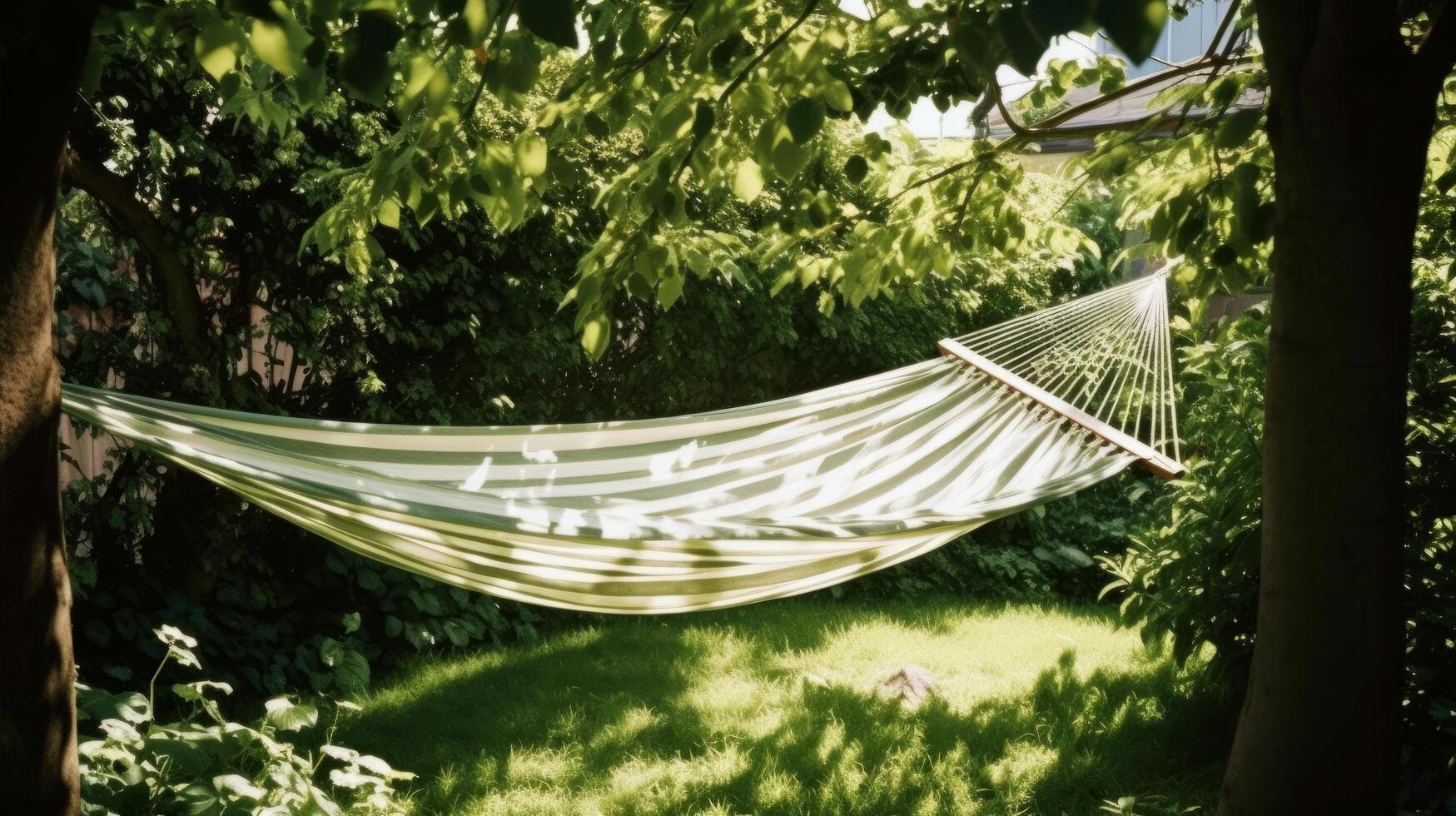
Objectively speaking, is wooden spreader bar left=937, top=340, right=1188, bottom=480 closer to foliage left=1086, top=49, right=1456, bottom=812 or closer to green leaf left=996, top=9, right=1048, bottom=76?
foliage left=1086, top=49, right=1456, bottom=812

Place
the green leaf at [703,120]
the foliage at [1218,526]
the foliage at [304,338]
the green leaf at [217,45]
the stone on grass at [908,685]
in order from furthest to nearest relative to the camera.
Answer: the stone on grass at [908,685] < the foliage at [304,338] < the foliage at [1218,526] < the green leaf at [703,120] < the green leaf at [217,45]

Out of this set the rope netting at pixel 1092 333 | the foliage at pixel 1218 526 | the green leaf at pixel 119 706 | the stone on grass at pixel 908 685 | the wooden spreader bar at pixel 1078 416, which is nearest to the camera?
the green leaf at pixel 119 706

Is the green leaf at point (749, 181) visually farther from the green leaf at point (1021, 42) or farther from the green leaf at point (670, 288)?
the green leaf at point (1021, 42)

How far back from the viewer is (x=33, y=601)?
1.25m

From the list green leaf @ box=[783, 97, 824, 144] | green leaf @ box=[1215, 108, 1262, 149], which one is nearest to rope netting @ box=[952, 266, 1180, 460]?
green leaf @ box=[1215, 108, 1262, 149]

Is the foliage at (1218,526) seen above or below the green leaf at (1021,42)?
below

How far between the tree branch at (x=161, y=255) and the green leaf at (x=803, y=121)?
2.02 metres

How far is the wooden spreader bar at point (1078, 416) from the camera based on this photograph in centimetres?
272

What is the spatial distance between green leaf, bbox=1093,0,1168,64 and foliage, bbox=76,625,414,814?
1718mm

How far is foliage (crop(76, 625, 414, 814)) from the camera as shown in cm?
184

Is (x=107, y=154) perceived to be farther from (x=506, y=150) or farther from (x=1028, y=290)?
(x=1028, y=290)

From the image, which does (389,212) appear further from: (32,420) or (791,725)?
(791,725)

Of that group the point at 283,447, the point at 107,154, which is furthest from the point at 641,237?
the point at 107,154

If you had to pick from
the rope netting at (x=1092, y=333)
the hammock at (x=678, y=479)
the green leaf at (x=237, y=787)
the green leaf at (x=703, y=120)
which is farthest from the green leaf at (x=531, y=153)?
the rope netting at (x=1092, y=333)
